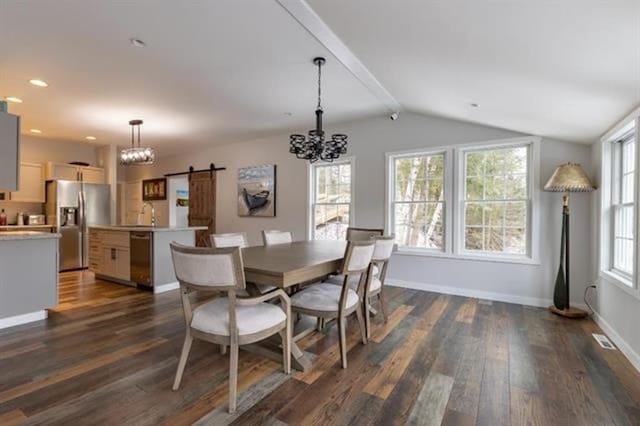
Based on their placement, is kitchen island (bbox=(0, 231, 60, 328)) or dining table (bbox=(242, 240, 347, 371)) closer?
dining table (bbox=(242, 240, 347, 371))

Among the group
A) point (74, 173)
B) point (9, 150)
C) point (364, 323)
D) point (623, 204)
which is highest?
point (74, 173)

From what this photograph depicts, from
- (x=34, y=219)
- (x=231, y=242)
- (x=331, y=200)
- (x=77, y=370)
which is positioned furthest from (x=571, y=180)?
(x=34, y=219)

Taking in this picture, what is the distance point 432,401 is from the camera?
6.38 feet

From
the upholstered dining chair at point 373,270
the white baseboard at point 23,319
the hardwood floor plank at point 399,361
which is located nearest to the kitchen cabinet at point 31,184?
the white baseboard at point 23,319

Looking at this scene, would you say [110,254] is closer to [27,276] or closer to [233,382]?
[27,276]

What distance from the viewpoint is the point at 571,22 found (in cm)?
174

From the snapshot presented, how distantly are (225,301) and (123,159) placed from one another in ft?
12.9

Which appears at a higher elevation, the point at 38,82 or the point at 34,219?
the point at 38,82

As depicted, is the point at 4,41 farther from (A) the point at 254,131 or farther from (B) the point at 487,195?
(B) the point at 487,195

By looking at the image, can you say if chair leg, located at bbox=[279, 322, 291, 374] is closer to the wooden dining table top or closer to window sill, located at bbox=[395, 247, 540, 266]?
the wooden dining table top

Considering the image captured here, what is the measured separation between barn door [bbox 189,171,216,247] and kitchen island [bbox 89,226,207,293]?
1993 millimetres

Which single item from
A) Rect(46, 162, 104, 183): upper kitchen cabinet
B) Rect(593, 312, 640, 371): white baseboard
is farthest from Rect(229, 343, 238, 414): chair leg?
Rect(46, 162, 104, 183): upper kitchen cabinet

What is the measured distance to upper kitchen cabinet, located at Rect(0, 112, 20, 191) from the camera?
10.3 feet

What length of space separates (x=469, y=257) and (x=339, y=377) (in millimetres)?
2870
